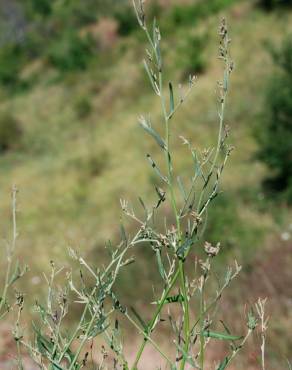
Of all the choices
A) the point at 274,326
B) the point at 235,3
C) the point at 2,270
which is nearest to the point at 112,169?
the point at 2,270

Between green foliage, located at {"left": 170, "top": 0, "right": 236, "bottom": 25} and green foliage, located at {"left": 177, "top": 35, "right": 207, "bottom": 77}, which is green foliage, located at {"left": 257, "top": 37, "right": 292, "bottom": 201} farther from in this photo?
green foliage, located at {"left": 170, "top": 0, "right": 236, "bottom": 25}

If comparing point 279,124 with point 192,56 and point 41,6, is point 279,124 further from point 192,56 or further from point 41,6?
point 41,6

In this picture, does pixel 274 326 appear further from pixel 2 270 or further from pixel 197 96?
pixel 197 96

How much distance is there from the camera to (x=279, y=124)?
9.53m

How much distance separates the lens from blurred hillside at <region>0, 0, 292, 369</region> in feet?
25.6

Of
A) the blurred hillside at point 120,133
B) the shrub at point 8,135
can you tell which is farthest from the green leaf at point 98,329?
the shrub at point 8,135

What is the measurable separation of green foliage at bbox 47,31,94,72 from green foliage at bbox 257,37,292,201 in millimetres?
16803

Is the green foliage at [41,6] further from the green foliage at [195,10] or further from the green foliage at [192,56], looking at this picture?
the green foliage at [192,56]

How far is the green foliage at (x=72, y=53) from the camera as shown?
25953mm

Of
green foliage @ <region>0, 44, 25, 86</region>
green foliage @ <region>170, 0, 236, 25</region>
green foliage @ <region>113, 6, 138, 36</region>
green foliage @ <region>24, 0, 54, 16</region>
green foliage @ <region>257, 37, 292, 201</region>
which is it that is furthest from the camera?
green foliage @ <region>24, 0, 54, 16</region>

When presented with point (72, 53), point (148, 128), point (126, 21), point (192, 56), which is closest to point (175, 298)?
point (148, 128)

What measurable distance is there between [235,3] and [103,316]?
2124 centimetres

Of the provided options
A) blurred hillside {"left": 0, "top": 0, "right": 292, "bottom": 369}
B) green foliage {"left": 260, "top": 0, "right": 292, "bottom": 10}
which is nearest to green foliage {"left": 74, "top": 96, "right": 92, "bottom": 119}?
blurred hillside {"left": 0, "top": 0, "right": 292, "bottom": 369}

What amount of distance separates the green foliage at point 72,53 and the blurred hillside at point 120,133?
0.15ft
